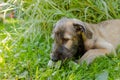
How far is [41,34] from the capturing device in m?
4.72

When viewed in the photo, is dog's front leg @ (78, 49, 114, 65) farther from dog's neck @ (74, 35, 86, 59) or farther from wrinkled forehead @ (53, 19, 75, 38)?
wrinkled forehead @ (53, 19, 75, 38)

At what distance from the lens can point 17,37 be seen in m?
4.79

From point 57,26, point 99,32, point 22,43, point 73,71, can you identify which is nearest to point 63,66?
point 73,71

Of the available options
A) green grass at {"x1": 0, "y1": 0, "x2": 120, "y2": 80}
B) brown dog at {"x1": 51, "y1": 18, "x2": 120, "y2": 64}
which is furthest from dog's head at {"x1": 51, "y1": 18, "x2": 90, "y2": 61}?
green grass at {"x1": 0, "y1": 0, "x2": 120, "y2": 80}

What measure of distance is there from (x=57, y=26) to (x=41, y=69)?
51 centimetres

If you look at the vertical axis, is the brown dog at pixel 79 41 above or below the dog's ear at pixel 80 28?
below

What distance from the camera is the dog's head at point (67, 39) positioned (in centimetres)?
365

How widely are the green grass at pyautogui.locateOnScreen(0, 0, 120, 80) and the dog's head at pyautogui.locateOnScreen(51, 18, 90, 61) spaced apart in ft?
0.47

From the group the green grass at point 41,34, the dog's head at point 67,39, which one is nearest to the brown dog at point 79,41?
the dog's head at point 67,39

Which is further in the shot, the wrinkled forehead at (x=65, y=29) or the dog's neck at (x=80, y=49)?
the dog's neck at (x=80, y=49)

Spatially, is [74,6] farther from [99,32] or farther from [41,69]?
[41,69]

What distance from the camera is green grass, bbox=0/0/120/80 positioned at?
375 cm

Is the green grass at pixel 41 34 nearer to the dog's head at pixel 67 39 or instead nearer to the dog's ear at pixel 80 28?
the dog's head at pixel 67 39

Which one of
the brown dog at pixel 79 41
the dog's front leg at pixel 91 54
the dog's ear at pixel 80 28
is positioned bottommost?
the dog's front leg at pixel 91 54
